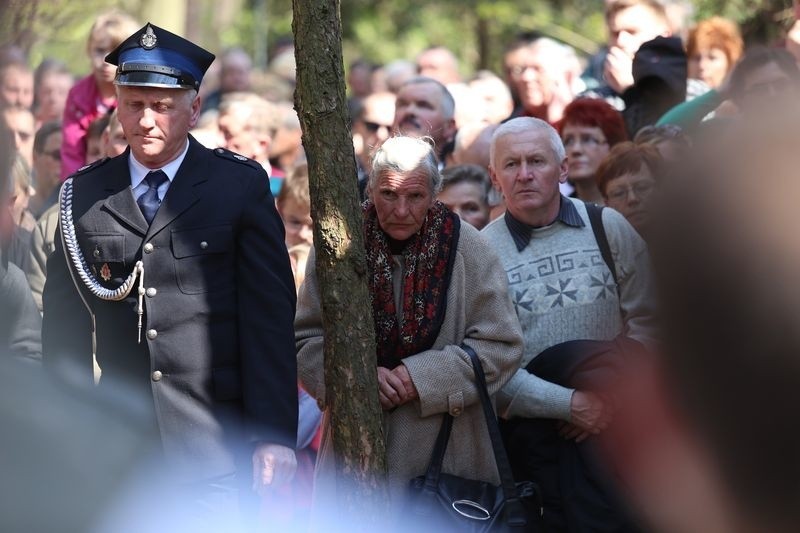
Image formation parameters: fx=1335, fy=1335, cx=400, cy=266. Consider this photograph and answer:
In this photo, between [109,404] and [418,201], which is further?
[418,201]

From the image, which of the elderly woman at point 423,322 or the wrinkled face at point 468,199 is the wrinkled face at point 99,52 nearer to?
the wrinkled face at point 468,199

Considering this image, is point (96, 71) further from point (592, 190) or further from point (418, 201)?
point (418, 201)

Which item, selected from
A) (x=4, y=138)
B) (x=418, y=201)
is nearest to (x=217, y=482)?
(x=418, y=201)

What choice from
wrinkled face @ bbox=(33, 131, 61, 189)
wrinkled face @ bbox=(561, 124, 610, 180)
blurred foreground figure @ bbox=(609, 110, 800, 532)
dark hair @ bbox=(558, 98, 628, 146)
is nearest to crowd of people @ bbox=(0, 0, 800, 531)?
wrinkled face @ bbox=(561, 124, 610, 180)

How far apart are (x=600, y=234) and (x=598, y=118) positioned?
156 cm

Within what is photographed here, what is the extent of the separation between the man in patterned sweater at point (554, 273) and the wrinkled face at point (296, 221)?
5.24 ft

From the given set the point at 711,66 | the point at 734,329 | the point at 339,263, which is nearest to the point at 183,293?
the point at 339,263

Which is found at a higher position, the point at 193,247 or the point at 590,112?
the point at 590,112

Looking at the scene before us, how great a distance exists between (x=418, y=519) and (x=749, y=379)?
9.39 ft

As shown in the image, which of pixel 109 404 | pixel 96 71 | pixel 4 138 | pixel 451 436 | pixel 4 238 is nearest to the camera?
pixel 4 138

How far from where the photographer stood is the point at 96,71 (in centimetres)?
788

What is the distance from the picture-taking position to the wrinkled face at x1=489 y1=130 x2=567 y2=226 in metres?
5.15

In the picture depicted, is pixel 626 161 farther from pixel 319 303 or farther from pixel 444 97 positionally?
pixel 319 303

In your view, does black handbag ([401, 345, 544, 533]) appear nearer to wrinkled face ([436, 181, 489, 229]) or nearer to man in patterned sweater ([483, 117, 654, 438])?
man in patterned sweater ([483, 117, 654, 438])
